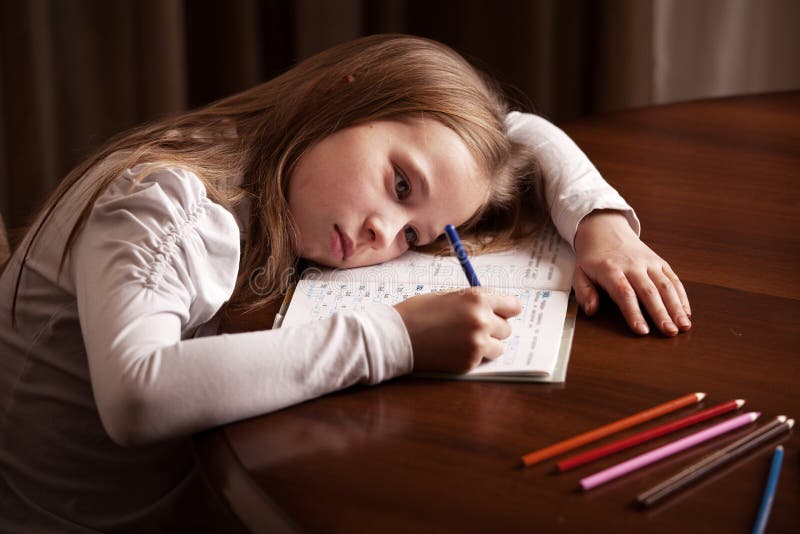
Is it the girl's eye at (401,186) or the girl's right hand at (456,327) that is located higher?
the girl's eye at (401,186)

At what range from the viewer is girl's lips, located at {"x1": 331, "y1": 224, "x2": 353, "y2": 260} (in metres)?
1.04

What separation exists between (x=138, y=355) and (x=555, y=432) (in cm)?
35

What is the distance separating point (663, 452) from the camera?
69 centimetres

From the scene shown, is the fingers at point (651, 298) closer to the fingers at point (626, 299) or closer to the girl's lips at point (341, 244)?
the fingers at point (626, 299)

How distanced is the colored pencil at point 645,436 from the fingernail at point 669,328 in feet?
0.45

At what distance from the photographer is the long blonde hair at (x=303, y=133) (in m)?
1.04

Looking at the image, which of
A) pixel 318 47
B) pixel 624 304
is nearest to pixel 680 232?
pixel 624 304

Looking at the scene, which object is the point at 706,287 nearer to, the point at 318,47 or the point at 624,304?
the point at 624,304

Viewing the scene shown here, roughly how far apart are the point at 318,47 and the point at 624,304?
1400 mm

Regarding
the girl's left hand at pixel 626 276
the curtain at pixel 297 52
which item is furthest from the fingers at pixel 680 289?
the curtain at pixel 297 52

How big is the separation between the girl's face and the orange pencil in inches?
15.8

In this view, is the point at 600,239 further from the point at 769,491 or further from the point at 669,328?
the point at 769,491

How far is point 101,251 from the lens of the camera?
34.1 inches

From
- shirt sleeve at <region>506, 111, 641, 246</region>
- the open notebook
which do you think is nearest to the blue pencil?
the open notebook
